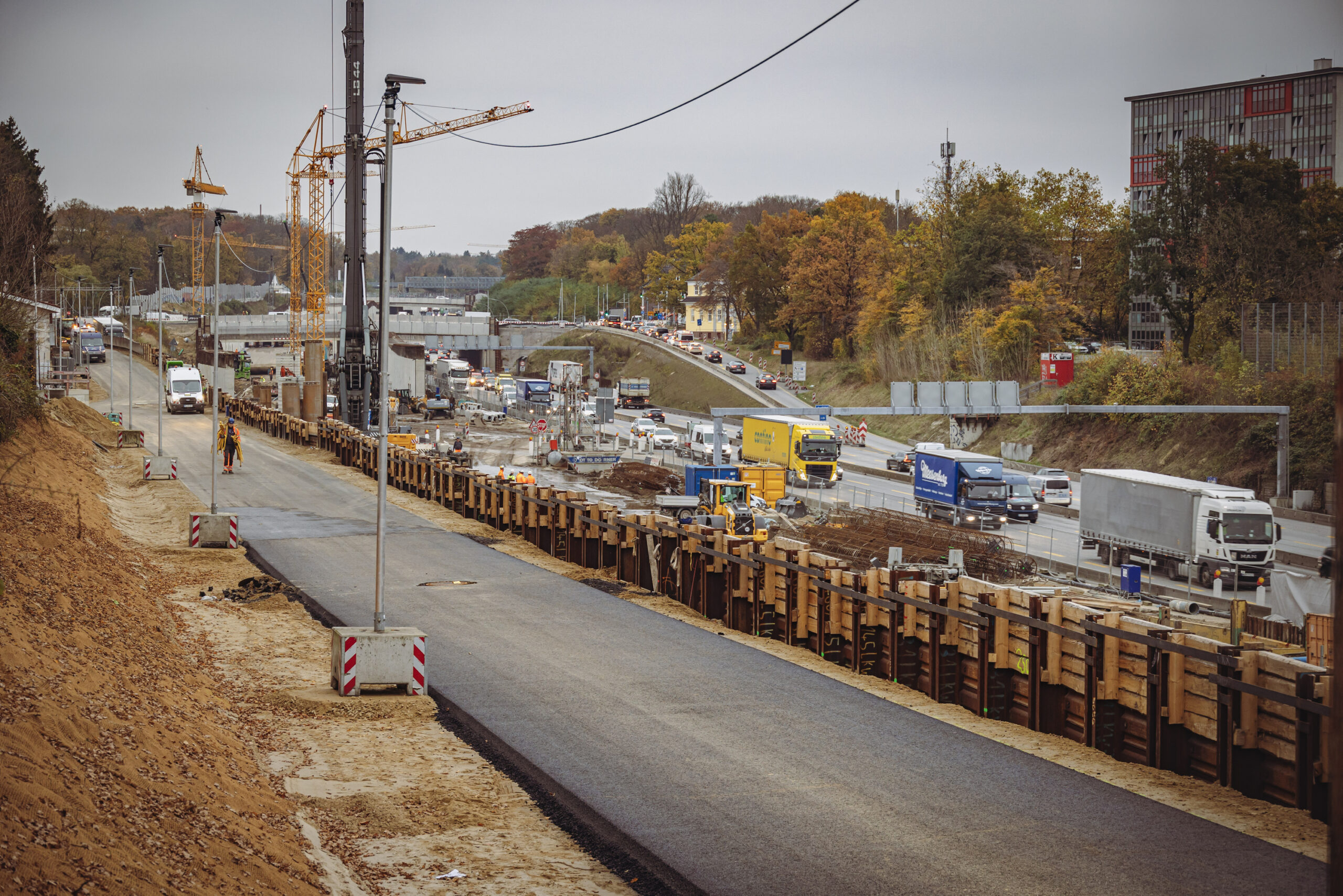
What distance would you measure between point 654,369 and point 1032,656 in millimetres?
140621

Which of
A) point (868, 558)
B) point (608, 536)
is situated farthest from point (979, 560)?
point (608, 536)

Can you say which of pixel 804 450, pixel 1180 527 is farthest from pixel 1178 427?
pixel 1180 527

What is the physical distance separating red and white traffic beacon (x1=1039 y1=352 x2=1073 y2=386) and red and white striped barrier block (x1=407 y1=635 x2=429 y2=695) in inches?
3071

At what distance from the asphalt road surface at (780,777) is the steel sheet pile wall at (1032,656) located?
46.2 inches

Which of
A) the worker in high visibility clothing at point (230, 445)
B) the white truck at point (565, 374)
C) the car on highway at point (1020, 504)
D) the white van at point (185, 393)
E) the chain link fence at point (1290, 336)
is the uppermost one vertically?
the chain link fence at point (1290, 336)

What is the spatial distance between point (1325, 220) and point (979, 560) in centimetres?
5328

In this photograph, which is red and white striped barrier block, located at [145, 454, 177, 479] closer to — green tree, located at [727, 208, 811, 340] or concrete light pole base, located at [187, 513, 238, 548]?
concrete light pole base, located at [187, 513, 238, 548]

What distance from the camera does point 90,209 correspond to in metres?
180

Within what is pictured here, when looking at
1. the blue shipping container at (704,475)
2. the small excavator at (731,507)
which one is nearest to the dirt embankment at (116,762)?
the small excavator at (731,507)

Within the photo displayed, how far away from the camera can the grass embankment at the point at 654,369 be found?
135m

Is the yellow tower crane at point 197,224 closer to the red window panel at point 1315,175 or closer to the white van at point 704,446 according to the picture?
the white van at point 704,446

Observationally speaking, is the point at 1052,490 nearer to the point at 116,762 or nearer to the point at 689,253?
the point at 116,762

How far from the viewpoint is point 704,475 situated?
56500mm

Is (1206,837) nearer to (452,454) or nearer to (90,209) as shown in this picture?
(452,454)
